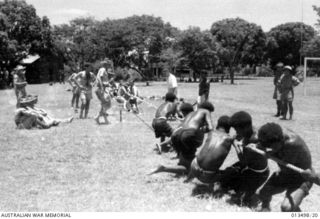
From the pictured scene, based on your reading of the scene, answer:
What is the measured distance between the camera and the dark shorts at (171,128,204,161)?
627cm

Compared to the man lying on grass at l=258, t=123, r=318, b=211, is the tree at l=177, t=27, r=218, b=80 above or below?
above

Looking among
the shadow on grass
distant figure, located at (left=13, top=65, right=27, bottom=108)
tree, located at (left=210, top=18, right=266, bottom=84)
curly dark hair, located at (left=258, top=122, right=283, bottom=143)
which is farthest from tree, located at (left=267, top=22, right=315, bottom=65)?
curly dark hair, located at (left=258, top=122, right=283, bottom=143)

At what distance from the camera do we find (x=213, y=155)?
551 cm

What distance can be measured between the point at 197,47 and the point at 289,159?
→ 50.6m

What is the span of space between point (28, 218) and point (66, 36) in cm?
7145

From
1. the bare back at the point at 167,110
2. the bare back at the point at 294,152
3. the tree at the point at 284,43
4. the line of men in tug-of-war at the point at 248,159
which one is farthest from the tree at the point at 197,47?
the bare back at the point at 294,152

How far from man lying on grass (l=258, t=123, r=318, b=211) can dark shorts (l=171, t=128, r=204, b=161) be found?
1517mm

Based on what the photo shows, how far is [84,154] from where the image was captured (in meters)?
8.52

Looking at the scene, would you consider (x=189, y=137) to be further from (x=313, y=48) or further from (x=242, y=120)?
(x=313, y=48)

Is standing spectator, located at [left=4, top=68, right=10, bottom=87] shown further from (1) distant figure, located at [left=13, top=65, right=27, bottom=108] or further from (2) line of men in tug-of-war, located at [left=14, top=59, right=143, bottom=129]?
(1) distant figure, located at [left=13, top=65, right=27, bottom=108]

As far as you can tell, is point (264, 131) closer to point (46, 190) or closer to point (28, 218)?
point (28, 218)

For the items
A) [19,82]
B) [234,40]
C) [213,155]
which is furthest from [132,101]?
[234,40]

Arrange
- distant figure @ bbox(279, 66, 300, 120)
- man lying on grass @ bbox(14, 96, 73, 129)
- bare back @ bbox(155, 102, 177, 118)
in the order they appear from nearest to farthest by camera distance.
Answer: bare back @ bbox(155, 102, 177, 118) < man lying on grass @ bbox(14, 96, 73, 129) < distant figure @ bbox(279, 66, 300, 120)

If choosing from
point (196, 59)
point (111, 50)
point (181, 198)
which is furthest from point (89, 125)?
point (196, 59)
